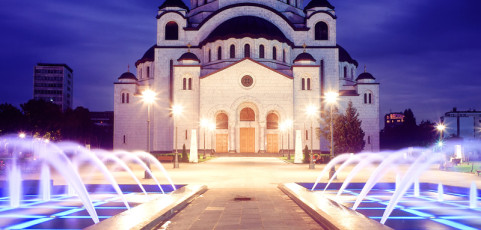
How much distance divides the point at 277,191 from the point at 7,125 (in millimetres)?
47226

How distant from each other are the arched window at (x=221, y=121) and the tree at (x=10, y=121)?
23.8 metres

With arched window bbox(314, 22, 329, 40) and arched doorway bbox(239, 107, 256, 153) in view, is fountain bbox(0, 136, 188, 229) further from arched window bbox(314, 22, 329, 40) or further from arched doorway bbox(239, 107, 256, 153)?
arched window bbox(314, 22, 329, 40)

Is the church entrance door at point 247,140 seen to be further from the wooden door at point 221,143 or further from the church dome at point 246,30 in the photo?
the church dome at point 246,30

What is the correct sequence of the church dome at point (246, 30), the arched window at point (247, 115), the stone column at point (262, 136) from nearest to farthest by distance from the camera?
the stone column at point (262, 136) → the arched window at point (247, 115) → the church dome at point (246, 30)

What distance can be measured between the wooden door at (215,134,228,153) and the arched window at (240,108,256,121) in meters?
3.22

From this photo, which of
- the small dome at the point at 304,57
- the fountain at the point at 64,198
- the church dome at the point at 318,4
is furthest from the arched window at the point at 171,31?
the fountain at the point at 64,198

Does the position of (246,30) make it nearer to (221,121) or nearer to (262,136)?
(221,121)

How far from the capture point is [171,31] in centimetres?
6294

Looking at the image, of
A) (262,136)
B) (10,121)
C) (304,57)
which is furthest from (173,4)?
(10,121)

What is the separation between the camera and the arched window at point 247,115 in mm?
56675

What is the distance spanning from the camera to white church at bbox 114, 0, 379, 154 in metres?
56.0

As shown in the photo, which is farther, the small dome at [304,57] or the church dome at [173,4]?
the church dome at [173,4]

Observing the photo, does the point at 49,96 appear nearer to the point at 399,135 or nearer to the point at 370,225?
the point at 399,135

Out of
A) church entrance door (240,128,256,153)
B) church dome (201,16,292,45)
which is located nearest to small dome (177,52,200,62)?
church dome (201,16,292,45)
